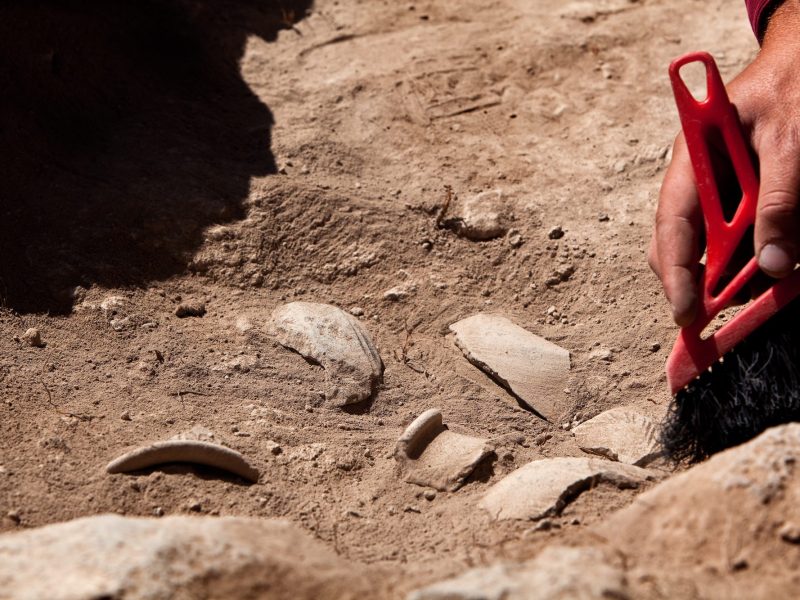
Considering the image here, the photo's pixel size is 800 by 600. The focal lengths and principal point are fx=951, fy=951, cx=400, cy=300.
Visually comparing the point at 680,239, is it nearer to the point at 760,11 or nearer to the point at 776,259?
the point at 776,259

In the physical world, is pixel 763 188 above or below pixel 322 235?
above

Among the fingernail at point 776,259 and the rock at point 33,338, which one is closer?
the fingernail at point 776,259

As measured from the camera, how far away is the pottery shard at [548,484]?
1941 millimetres

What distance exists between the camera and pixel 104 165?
313 centimetres

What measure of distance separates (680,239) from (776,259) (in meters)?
0.26

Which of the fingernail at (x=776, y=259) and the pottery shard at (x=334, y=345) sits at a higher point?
the fingernail at (x=776, y=259)

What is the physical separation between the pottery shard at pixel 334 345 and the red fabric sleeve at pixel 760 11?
1.38 meters

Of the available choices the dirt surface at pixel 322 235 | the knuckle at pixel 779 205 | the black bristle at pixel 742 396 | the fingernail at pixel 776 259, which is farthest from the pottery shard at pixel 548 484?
the knuckle at pixel 779 205

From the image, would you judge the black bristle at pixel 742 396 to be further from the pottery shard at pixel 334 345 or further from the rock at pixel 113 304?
the rock at pixel 113 304

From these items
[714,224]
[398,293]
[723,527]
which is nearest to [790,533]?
[723,527]

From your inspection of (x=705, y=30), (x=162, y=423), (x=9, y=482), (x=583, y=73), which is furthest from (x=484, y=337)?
(x=705, y=30)

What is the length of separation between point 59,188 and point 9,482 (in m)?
1.26

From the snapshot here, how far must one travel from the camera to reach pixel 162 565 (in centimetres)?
151

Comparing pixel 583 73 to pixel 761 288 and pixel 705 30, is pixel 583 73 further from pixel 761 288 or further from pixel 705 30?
pixel 761 288
